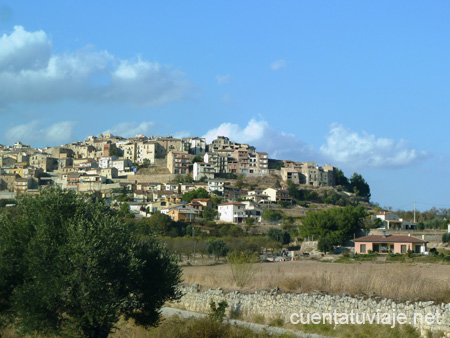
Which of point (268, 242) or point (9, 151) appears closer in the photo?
point (268, 242)

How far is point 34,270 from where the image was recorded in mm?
14055

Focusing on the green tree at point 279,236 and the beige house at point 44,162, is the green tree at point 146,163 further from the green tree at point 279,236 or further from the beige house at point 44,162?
the green tree at point 279,236

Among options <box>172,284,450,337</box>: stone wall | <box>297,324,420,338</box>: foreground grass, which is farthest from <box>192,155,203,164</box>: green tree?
<box>297,324,420,338</box>: foreground grass

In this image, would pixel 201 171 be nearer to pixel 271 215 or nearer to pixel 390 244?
pixel 271 215

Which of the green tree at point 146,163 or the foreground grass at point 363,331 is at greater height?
the green tree at point 146,163

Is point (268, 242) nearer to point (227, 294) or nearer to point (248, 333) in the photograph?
point (227, 294)

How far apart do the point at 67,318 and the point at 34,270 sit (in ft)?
4.50

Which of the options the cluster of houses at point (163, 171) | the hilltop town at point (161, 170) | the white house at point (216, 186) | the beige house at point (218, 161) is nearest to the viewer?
the cluster of houses at point (163, 171)

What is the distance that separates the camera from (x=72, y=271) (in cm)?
1393

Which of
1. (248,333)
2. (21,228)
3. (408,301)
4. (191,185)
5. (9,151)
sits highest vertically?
(9,151)

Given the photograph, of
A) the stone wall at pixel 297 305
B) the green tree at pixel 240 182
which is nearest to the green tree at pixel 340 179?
the green tree at pixel 240 182

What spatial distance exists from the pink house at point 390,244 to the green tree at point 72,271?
37262 mm

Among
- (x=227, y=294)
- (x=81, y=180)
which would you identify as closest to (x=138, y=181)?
(x=81, y=180)

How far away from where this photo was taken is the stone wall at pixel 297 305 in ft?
47.3
